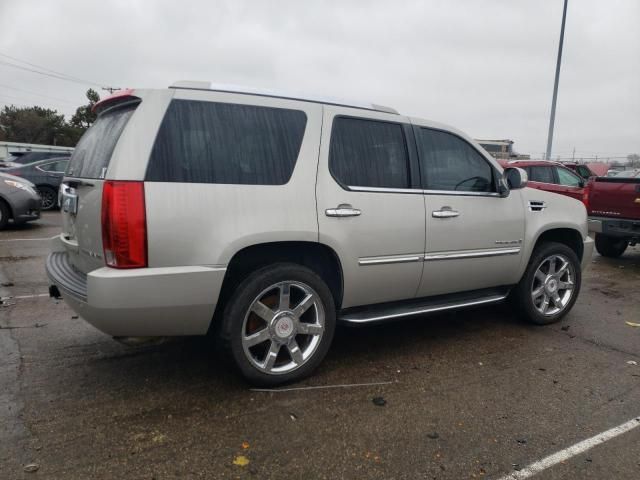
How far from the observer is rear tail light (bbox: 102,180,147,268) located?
8.90 feet

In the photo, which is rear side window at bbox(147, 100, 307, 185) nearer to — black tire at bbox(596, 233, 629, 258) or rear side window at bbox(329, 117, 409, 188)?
rear side window at bbox(329, 117, 409, 188)

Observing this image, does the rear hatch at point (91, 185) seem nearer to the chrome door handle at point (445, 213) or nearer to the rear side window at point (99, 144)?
the rear side window at point (99, 144)

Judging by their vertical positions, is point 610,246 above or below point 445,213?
below

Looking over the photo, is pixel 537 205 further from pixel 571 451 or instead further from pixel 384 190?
pixel 571 451

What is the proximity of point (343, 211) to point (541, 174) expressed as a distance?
9.65 metres

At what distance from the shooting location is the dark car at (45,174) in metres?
13.1

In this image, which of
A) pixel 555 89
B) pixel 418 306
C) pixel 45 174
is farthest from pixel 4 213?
pixel 555 89

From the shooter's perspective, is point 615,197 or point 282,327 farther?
point 615,197

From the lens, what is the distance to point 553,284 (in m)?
4.86

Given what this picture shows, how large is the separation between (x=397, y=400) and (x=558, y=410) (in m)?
1.01

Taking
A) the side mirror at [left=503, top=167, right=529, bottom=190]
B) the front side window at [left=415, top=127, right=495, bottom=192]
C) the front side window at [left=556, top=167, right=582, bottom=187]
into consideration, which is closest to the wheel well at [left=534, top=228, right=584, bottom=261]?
the side mirror at [left=503, top=167, right=529, bottom=190]

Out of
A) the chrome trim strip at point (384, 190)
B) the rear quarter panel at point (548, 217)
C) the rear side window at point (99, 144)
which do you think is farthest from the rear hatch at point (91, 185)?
the rear quarter panel at point (548, 217)

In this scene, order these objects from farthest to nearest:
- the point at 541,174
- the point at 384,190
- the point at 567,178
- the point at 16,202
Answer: the point at 567,178
the point at 541,174
the point at 16,202
the point at 384,190

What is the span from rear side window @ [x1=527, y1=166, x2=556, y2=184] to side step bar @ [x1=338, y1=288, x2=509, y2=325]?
302 inches
